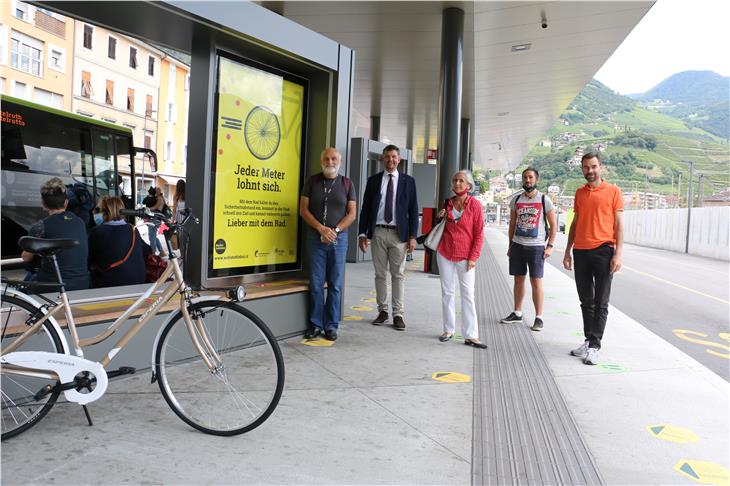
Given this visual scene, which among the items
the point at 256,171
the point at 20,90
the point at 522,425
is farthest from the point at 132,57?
the point at 522,425

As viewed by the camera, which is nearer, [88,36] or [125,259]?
[125,259]

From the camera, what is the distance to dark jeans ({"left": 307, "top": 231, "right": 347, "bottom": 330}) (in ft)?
18.2

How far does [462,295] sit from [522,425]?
210cm

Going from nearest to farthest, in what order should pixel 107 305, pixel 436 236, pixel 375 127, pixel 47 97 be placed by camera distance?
pixel 107 305 → pixel 436 236 → pixel 375 127 → pixel 47 97

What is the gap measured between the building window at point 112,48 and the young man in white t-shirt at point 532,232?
38.7 m

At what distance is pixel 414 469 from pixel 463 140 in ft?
64.3

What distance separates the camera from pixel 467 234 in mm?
5570

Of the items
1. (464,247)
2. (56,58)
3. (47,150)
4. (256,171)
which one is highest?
(56,58)

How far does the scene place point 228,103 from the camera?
513 cm

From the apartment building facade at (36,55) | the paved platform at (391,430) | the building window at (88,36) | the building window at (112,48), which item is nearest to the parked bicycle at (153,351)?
the paved platform at (391,430)

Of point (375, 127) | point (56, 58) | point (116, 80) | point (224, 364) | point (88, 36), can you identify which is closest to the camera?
point (224, 364)

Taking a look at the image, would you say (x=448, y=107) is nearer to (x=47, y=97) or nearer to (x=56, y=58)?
(x=47, y=97)

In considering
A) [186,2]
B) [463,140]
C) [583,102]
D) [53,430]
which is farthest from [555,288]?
[583,102]

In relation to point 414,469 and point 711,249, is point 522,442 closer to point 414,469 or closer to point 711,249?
point 414,469
